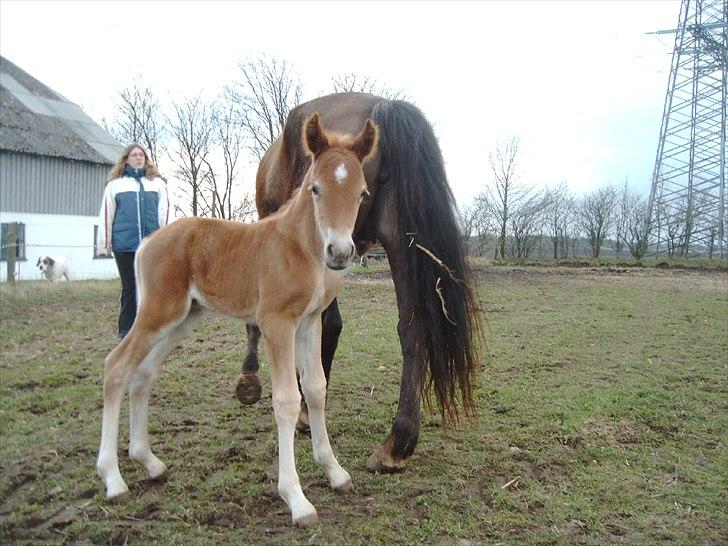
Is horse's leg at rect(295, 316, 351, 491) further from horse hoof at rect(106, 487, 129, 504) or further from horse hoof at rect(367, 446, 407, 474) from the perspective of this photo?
horse hoof at rect(106, 487, 129, 504)

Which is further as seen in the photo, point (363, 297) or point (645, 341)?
point (363, 297)

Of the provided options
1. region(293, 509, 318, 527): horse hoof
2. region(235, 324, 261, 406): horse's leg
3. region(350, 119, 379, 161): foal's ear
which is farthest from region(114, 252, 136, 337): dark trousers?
region(293, 509, 318, 527): horse hoof

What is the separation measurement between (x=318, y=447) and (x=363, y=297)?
946 cm

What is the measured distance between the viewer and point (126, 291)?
5484 millimetres

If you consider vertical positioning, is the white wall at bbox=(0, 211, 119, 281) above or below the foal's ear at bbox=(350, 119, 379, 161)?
below

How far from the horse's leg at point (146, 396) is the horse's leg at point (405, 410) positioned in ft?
4.27

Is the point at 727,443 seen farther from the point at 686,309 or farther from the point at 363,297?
the point at 363,297

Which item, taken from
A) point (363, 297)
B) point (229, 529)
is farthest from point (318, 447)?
point (363, 297)

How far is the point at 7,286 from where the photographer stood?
12.3 m

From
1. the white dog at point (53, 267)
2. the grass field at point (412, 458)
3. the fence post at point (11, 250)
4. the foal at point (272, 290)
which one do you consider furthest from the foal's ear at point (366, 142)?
the white dog at point (53, 267)

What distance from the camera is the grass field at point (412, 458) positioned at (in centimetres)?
295

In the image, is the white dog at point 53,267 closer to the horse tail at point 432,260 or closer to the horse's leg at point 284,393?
the horse tail at point 432,260

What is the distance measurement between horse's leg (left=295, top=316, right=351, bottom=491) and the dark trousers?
2.58 m

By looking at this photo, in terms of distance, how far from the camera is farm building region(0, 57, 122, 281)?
74.6ft
